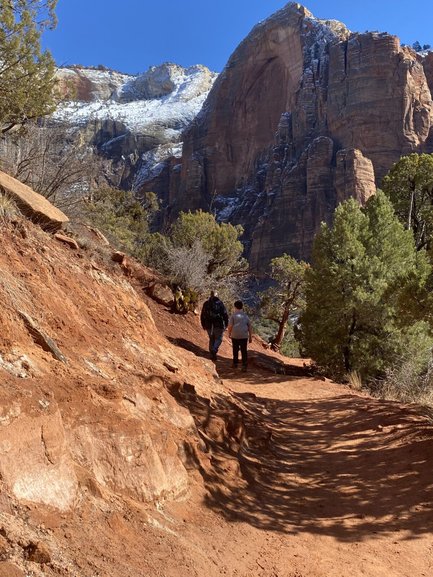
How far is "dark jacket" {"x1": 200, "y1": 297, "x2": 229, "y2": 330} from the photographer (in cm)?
1111

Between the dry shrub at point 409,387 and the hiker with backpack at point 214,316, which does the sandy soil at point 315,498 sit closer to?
the dry shrub at point 409,387

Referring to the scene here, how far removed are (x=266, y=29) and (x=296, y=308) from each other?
236 feet

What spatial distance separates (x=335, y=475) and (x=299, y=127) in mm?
72751

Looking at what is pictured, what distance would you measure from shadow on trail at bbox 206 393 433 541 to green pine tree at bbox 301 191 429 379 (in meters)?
6.57

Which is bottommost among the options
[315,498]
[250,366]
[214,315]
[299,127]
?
[315,498]

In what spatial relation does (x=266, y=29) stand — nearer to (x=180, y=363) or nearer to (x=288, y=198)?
(x=288, y=198)

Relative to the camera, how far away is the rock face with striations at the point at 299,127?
65.2m

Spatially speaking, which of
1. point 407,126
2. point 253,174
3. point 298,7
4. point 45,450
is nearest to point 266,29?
point 298,7

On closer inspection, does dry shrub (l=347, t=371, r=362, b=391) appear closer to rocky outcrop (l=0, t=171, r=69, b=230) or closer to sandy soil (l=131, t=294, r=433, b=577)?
sandy soil (l=131, t=294, r=433, b=577)

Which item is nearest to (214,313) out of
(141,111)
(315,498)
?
(315,498)

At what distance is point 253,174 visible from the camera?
79.6 meters

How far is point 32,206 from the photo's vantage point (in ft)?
23.4

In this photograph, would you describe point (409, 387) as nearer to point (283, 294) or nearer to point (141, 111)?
point (283, 294)

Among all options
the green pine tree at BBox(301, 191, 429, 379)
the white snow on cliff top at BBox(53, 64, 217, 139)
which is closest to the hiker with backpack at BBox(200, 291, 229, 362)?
the green pine tree at BBox(301, 191, 429, 379)
